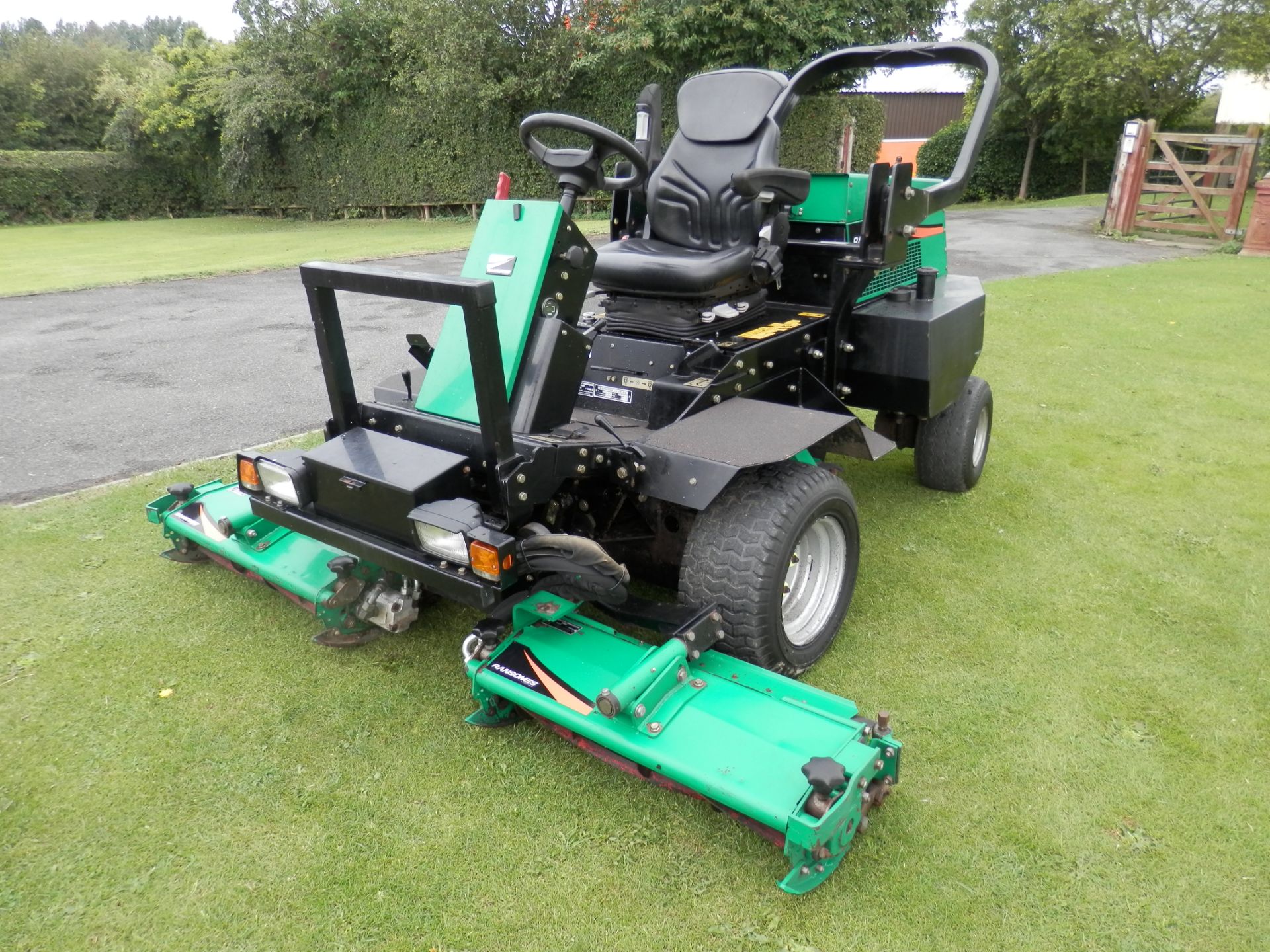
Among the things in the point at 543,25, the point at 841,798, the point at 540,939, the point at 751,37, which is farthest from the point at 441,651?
the point at 543,25

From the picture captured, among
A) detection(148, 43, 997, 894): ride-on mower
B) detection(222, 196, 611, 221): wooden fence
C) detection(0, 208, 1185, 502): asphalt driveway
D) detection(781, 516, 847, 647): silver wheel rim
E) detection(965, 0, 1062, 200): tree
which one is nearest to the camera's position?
detection(148, 43, 997, 894): ride-on mower

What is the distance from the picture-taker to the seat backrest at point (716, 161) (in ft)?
11.5

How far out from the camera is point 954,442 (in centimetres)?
411

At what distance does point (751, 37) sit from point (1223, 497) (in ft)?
44.7

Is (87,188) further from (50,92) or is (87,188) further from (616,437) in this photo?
(616,437)

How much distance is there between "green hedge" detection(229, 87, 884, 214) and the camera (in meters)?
17.6

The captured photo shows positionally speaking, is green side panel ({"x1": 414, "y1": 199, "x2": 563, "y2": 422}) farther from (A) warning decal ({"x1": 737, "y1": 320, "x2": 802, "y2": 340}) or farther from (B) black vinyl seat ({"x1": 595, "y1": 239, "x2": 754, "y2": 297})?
(A) warning decal ({"x1": 737, "y1": 320, "x2": 802, "y2": 340})

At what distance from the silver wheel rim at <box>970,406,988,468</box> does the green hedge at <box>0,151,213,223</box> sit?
27777 mm

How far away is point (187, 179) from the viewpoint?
2647 cm

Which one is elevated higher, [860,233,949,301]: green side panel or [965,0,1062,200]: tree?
[965,0,1062,200]: tree

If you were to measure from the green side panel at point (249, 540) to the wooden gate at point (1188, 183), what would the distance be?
1386 centimetres

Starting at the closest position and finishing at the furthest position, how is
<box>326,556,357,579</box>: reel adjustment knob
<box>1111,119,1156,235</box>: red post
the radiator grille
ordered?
<box>326,556,357,579</box>: reel adjustment knob, the radiator grille, <box>1111,119,1156,235</box>: red post

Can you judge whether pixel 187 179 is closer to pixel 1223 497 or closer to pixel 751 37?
pixel 751 37

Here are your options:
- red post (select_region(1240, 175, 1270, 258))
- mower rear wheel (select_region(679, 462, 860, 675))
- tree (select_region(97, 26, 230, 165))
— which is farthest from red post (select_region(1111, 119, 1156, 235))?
tree (select_region(97, 26, 230, 165))
